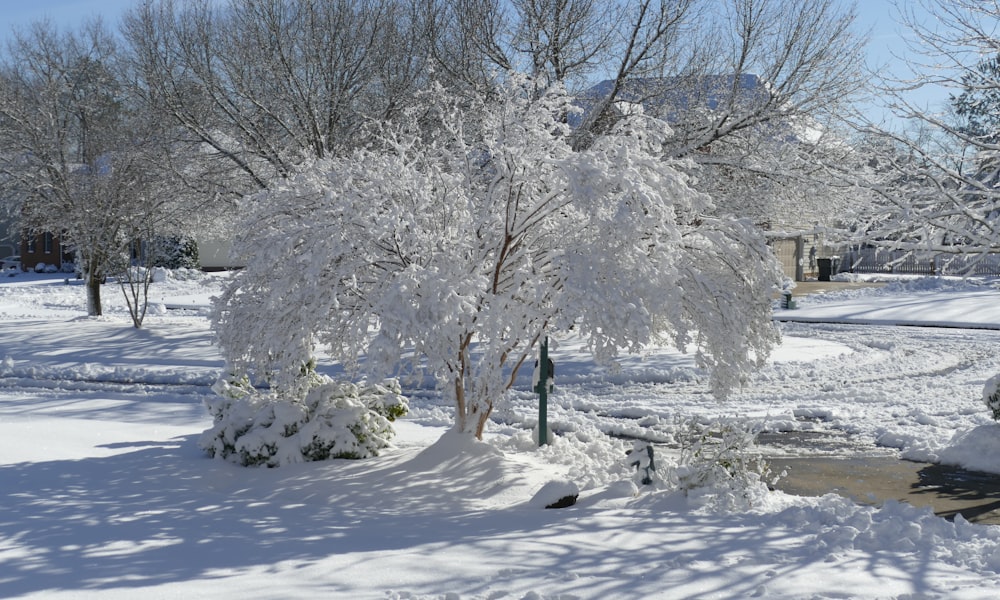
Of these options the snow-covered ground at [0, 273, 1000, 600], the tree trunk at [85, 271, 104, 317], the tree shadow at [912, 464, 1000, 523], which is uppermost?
the tree trunk at [85, 271, 104, 317]

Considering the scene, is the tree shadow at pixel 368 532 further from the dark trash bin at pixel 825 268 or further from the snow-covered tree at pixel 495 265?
the dark trash bin at pixel 825 268

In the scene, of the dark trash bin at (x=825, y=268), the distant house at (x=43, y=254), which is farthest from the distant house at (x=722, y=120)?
the distant house at (x=43, y=254)

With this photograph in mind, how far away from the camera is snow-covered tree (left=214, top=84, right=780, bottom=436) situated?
7141 millimetres

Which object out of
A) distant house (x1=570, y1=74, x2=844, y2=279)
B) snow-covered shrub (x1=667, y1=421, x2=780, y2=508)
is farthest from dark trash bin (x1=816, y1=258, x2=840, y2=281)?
snow-covered shrub (x1=667, y1=421, x2=780, y2=508)

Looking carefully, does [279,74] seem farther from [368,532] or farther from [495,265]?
[368,532]

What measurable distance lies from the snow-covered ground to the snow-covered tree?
1.07 meters

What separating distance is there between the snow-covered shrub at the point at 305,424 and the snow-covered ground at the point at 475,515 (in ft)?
0.67

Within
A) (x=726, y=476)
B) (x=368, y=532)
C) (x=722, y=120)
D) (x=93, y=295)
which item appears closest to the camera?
(x=368, y=532)

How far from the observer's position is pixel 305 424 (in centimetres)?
891

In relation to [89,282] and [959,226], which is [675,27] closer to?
[959,226]

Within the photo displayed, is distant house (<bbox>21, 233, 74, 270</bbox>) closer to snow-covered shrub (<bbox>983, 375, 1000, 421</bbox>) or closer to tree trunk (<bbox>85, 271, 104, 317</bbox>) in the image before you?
tree trunk (<bbox>85, 271, 104, 317</bbox>)

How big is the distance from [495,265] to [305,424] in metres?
2.44

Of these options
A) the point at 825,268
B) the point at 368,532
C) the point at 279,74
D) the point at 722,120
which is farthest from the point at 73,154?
the point at 825,268

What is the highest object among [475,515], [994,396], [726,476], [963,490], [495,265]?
[495,265]
